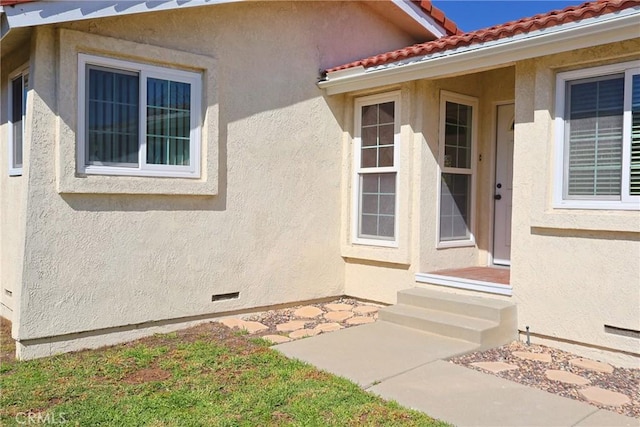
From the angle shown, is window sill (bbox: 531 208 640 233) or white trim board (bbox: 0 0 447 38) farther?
window sill (bbox: 531 208 640 233)

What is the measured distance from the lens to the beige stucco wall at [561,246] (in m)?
5.52

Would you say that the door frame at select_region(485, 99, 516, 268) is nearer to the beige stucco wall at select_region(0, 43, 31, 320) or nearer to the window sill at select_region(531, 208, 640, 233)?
the window sill at select_region(531, 208, 640, 233)

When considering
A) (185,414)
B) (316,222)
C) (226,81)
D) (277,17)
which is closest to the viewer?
(185,414)

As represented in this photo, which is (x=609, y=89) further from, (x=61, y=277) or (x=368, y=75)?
(x=61, y=277)

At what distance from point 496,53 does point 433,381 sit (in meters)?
3.86

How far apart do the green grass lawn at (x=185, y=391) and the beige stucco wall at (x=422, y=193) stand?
2637mm

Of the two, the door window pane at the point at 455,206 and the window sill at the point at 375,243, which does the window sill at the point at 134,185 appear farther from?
the door window pane at the point at 455,206

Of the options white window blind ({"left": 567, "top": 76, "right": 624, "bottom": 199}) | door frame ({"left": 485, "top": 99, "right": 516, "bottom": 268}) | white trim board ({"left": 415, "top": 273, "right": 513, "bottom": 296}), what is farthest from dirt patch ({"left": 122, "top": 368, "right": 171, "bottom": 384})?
door frame ({"left": 485, "top": 99, "right": 516, "bottom": 268})

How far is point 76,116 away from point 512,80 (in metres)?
6.27

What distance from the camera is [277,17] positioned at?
783cm

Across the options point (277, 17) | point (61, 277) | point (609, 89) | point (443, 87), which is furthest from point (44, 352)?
point (609, 89)

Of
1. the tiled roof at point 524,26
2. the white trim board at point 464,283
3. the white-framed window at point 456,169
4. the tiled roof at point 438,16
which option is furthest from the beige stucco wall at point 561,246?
the tiled roof at point 438,16

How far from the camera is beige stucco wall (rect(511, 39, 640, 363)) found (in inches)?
217

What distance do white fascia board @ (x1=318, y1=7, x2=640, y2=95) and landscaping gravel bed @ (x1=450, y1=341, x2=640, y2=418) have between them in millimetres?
3373
